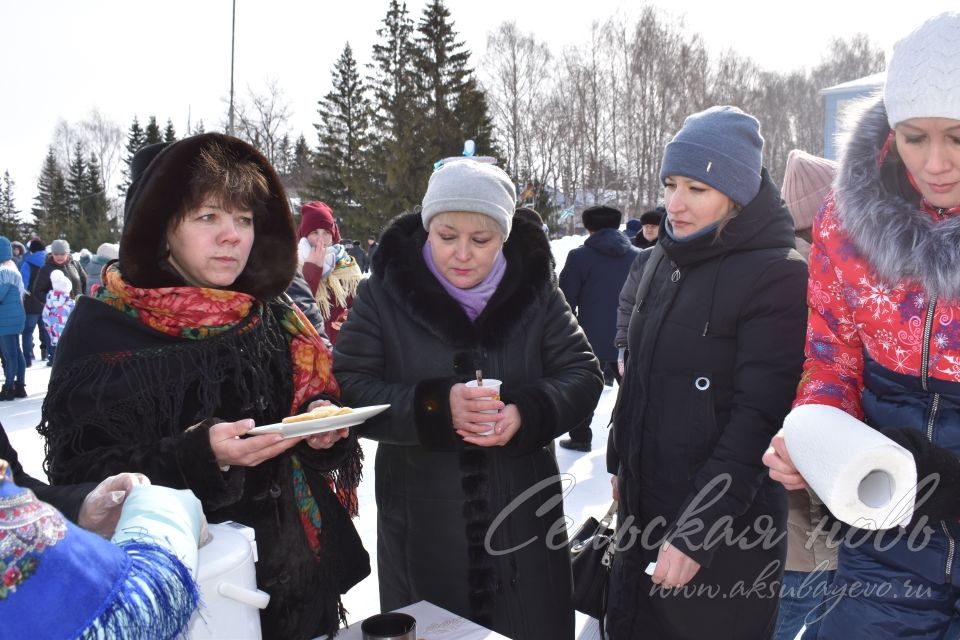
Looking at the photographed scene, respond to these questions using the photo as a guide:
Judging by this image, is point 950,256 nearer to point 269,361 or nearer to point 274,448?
point 274,448

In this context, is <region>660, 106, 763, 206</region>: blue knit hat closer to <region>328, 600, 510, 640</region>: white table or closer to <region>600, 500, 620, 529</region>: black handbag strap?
<region>600, 500, 620, 529</region>: black handbag strap

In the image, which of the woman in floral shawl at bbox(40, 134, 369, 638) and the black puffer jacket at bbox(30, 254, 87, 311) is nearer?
the woman in floral shawl at bbox(40, 134, 369, 638)

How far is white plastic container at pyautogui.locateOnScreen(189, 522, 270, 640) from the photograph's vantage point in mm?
1186

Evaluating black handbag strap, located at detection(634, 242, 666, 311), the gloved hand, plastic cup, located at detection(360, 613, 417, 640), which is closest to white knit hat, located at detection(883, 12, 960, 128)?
black handbag strap, located at detection(634, 242, 666, 311)

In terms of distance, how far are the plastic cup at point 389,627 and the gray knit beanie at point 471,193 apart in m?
1.23

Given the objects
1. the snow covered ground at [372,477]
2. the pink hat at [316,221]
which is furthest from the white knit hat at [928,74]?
the pink hat at [316,221]

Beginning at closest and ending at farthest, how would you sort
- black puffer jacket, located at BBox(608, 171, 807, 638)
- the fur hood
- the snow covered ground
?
the fur hood → black puffer jacket, located at BBox(608, 171, 807, 638) → the snow covered ground

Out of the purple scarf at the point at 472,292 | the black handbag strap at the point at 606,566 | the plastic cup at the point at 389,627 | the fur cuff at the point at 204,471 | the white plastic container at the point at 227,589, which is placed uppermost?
the purple scarf at the point at 472,292

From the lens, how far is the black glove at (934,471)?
1.34 m

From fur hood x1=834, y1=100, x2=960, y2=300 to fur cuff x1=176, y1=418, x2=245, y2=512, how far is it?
1.58 m

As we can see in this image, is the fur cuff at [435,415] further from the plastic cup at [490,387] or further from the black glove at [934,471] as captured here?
the black glove at [934,471]

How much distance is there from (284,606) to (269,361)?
2.22 ft

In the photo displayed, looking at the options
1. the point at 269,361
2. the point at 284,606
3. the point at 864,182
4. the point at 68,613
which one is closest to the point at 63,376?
the point at 269,361

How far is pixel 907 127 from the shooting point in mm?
1470
